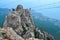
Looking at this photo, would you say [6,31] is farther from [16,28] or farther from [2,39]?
[16,28]

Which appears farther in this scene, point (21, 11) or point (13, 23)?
point (21, 11)

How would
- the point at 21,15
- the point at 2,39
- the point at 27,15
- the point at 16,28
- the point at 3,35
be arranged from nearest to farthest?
the point at 2,39 → the point at 3,35 → the point at 16,28 → the point at 21,15 → the point at 27,15

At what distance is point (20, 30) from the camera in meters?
47.6

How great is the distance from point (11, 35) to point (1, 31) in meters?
1.85

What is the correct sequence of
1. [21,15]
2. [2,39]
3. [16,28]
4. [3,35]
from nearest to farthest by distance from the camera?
[2,39], [3,35], [16,28], [21,15]

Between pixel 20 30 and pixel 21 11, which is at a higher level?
pixel 21 11

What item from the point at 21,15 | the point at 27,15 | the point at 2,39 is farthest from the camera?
the point at 27,15

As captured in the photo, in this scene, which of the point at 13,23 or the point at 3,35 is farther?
the point at 13,23

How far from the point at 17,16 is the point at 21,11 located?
6292mm

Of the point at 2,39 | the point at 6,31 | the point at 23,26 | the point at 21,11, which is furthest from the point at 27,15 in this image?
the point at 2,39

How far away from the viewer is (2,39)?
26062 mm

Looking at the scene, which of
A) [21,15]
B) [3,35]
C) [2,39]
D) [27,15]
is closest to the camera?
[2,39]

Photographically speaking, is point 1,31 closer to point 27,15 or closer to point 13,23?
point 13,23

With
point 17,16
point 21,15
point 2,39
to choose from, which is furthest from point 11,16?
point 2,39
